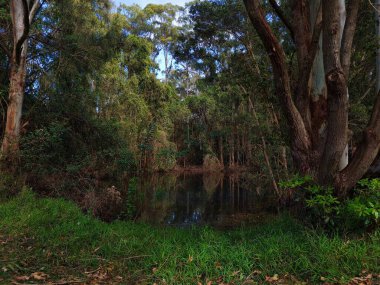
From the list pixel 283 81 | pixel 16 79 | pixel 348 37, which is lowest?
pixel 283 81

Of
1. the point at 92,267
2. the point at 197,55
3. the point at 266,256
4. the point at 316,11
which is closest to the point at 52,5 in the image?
the point at 197,55

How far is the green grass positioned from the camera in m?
3.79

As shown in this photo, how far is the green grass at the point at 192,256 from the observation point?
379 cm

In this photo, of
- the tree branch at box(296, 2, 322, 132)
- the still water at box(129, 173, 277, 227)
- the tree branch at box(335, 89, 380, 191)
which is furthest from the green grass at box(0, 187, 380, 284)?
the still water at box(129, 173, 277, 227)

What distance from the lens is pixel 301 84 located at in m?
5.77

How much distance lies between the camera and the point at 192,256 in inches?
168

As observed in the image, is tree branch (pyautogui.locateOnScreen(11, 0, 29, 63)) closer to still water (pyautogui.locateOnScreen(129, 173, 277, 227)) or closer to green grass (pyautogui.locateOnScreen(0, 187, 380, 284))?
green grass (pyautogui.locateOnScreen(0, 187, 380, 284))

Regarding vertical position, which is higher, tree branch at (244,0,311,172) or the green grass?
tree branch at (244,0,311,172)

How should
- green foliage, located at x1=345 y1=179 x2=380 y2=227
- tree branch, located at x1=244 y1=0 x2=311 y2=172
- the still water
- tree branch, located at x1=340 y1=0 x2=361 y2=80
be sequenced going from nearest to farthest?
green foliage, located at x1=345 y1=179 x2=380 y2=227 < tree branch, located at x1=340 y1=0 x2=361 y2=80 < tree branch, located at x1=244 y1=0 x2=311 y2=172 < the still water

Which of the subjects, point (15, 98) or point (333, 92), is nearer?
point (333, 92)

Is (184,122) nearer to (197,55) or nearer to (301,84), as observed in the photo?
(197,55)

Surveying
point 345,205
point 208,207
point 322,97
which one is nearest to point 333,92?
point 322,97

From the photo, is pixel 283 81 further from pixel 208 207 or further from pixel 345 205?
pixel 208 207

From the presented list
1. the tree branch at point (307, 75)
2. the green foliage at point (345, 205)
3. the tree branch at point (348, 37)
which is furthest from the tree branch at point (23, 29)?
the green foliage at point (345, 205)
